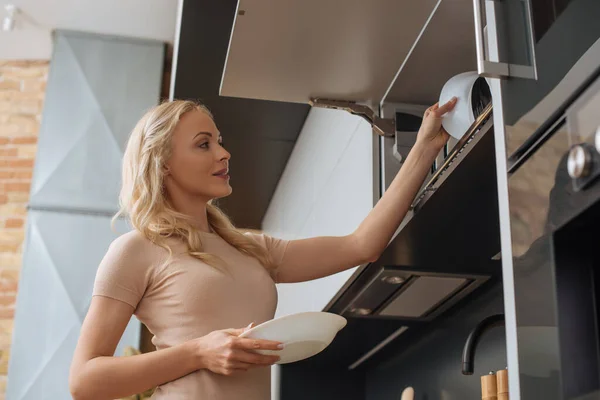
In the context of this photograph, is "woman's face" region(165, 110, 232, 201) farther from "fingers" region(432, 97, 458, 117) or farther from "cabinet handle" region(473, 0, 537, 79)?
"cabinet handle" region(473, 0, 537, 79)

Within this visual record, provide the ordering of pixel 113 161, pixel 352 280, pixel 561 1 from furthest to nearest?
pixel 113 161 → pixel 352 280 → pixel 561 1

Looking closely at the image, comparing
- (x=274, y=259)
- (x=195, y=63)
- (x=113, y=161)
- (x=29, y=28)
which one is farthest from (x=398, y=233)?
(x=29, y=28)

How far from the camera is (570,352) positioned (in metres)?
0.75

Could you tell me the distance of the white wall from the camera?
1.87m

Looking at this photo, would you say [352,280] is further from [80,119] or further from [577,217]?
[80,119]

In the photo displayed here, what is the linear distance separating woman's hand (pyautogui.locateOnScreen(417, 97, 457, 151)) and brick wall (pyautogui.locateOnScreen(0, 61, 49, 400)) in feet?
8.26

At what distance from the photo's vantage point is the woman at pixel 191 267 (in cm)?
118

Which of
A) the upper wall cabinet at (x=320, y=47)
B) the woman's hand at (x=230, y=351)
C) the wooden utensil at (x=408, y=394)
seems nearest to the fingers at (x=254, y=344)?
the woman's hand at (x=230, y=351)

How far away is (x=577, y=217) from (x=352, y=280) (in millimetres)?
1152

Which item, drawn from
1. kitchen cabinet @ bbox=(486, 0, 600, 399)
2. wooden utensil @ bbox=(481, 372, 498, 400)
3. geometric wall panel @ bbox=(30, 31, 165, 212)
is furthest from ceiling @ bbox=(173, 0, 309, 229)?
kitchen cabinet @ bbox=(486, 0, 600, 399)

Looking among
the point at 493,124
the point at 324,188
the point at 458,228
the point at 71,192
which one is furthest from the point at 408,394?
the point at 71,192

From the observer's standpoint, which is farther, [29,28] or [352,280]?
[29,28]

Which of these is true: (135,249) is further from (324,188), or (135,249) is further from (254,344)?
(324,188)

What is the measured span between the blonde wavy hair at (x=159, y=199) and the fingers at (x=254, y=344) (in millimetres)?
199
